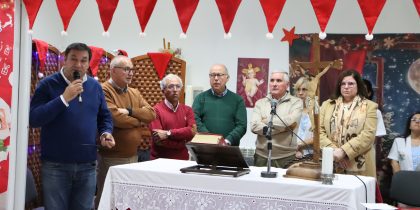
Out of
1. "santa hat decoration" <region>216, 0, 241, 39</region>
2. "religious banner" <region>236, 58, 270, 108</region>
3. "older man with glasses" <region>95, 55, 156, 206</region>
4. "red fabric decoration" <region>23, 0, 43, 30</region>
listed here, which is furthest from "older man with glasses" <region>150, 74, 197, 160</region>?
"religious banner" <region>236, 58, 270, 108</region>

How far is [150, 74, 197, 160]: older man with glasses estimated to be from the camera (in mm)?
3979

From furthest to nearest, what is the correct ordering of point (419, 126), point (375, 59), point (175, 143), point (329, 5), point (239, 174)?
point (375, 59)
point (419, 126)
point (175, 143)
point (329, 5)
point (239, 174)

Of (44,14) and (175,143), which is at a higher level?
(44,14)

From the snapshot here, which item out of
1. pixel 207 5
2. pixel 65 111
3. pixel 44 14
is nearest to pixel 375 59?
pixel 207 5

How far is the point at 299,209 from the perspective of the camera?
2.59 m

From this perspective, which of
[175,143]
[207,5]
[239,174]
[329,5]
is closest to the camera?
[239,174]

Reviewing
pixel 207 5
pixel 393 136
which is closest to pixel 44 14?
pixel 207 5

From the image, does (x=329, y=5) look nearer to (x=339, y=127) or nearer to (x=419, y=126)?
(x=339, y=127)

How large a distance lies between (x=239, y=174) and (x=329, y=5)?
1.23m

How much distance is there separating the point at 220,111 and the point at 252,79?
66.9 inches

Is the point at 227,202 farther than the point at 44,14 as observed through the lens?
No

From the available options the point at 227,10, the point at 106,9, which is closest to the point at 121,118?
the point at 106,9

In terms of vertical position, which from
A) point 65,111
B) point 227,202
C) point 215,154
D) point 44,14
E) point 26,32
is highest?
point 44,14

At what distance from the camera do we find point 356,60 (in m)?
5.62
